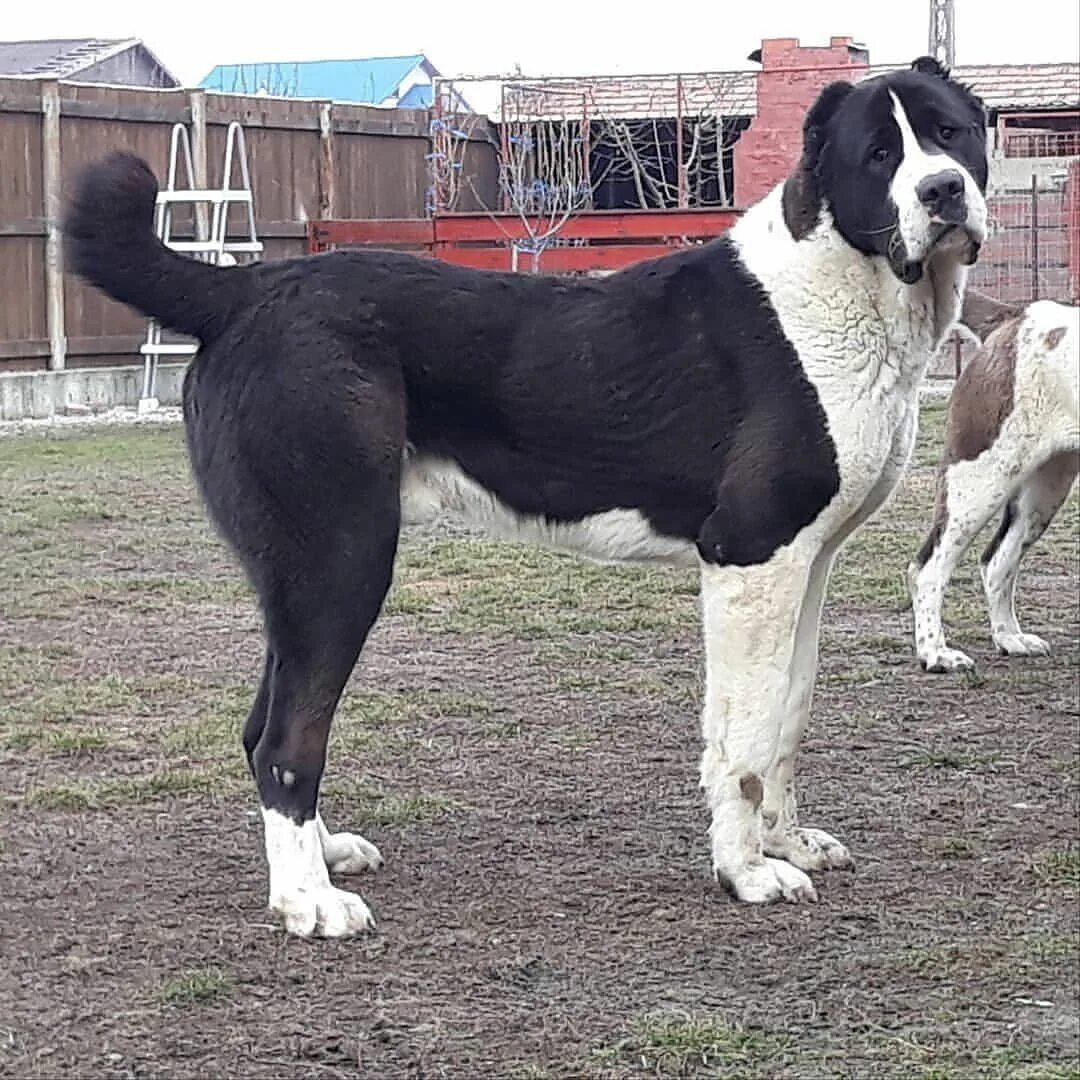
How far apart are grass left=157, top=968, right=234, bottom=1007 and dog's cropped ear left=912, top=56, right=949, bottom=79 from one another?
2626 mm

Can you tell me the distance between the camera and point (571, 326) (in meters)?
4.72

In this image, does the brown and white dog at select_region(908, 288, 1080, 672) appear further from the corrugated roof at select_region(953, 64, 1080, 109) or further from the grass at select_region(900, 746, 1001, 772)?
the corrugated roof at select_region(953, 64, 1080, 109)

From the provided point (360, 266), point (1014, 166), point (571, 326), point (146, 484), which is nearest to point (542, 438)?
point (571, 326)

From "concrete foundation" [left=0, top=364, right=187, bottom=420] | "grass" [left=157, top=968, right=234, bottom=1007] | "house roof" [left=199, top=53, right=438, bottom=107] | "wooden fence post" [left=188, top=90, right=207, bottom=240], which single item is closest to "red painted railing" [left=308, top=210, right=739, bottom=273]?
"wooden fence post" [left=188, top=90, right=207, bottom=240]

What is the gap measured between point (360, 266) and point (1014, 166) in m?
16.0

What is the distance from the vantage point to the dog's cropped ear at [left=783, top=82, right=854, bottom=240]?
461 centimetres

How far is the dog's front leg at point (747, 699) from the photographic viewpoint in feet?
15.0

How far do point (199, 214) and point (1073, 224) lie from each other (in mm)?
8211

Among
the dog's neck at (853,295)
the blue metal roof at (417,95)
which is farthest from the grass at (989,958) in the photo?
the blue metal roof at (417,95)

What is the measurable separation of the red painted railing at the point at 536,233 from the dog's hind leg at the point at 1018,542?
10168 millimetres

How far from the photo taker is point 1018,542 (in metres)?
7.96

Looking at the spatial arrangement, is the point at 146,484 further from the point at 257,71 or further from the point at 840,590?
the point at 257,71

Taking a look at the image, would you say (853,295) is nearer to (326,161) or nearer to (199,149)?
(199,149)

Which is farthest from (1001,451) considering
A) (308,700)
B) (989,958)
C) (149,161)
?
(149,161)
